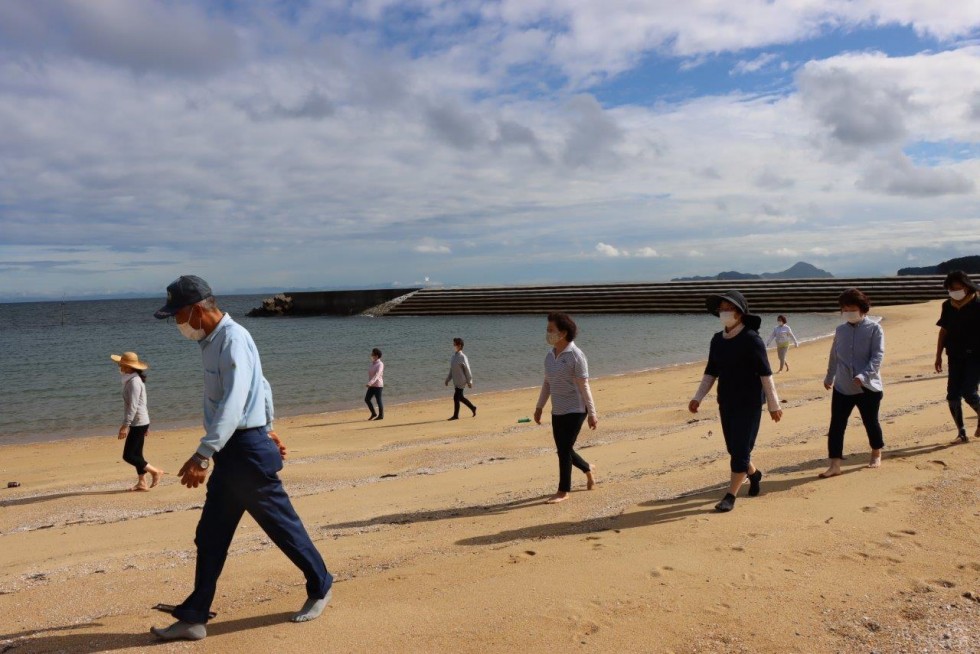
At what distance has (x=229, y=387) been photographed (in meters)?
3.80

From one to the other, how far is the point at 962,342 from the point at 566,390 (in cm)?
449

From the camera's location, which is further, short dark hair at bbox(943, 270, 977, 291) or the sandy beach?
short dark hair at bbox(943, 270, 977, 291)

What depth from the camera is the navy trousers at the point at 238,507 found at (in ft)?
12.7

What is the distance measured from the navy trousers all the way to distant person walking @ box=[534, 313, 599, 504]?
3.23 meters

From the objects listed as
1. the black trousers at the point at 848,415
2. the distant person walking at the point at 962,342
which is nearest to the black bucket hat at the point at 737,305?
Answer: the black trousers at the point at 848,415

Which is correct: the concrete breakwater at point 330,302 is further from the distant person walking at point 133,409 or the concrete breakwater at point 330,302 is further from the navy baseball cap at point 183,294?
the navy baseball cap at point 183,294

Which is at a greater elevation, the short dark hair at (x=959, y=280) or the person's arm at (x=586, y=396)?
the short dark hair at (x=959, y=280)

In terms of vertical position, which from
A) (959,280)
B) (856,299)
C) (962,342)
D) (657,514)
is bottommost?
(657,514)

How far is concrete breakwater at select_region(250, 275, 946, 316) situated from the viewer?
183 feet

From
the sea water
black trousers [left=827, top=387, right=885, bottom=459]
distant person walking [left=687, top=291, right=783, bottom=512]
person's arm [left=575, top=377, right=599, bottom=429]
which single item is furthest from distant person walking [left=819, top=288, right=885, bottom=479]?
the sea water

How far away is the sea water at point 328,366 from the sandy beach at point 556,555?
26.8ft

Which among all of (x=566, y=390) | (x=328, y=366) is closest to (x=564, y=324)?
(x=566, y=390)

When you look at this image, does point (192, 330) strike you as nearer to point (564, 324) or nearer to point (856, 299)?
point (564, 324)

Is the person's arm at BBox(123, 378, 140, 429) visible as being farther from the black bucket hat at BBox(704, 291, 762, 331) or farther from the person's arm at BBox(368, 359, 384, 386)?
the person's arm at BBox(368, 359, 384, 386)
